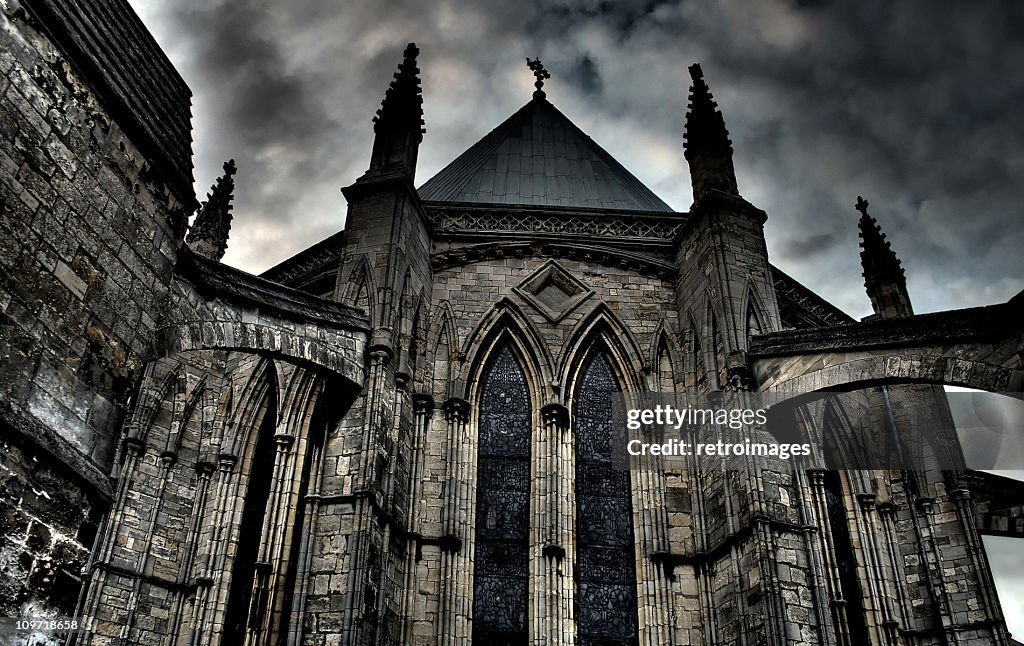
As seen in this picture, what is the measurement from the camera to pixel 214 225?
1480 cm

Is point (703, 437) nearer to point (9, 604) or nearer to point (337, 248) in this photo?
point (337, 248)

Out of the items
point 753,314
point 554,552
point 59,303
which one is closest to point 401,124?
point 753,314

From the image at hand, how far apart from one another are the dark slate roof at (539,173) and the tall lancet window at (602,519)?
12.9ft

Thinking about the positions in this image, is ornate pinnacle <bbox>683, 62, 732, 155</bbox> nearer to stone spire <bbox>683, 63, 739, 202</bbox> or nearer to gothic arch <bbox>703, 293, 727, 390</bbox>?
stone spire <bbox>683, 63, 739, 202</bbox>

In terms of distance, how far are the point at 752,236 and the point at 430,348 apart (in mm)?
4747

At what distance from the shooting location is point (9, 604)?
179 inches

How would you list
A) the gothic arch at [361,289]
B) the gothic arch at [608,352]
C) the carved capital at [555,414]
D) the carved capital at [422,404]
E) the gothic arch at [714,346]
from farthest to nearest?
1. the gothic arch at [608,352]
2. the carved capital at [555,414]
3. the carved capital at [422,404]
4. the gothic arch at [714,346]
5. the gothic arch at [361,289]

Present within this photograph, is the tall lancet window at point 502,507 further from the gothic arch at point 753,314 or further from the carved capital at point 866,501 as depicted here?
the carved capital at point 866,501

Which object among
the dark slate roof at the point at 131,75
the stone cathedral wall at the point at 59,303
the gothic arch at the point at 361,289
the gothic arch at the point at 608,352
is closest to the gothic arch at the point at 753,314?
the gothic arch at the point at 608,352

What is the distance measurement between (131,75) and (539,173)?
10.2m

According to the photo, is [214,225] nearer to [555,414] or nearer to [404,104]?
[404,104]

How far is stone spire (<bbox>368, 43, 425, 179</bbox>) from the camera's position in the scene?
40.4 feet

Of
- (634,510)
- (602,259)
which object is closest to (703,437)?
(634,510)

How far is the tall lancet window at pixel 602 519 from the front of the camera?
10.3 m
